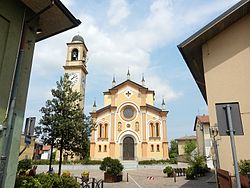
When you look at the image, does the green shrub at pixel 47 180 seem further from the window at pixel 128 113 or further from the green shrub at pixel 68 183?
the window at pixel 128 113

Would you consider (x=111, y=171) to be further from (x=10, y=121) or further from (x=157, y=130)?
(x=157, y=130)

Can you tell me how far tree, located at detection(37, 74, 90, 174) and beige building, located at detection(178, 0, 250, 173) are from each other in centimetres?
832

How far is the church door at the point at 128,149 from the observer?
40.3 m

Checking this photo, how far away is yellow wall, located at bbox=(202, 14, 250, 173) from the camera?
7867 mm

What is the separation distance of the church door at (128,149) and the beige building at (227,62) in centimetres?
3325

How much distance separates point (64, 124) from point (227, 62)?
9.63 m

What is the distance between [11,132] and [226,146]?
677 cm

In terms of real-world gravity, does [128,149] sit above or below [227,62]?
below

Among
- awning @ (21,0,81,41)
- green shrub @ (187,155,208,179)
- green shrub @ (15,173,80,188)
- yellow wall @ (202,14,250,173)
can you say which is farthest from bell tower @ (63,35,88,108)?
awning @ (21,0,81,41)

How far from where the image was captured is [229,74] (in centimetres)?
859

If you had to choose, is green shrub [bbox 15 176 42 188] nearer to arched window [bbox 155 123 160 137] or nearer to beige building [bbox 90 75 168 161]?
beige building [bbox 90 75 168 161]

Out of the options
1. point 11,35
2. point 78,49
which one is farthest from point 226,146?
point 78,49

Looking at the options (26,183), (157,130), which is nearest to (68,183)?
(26,183)

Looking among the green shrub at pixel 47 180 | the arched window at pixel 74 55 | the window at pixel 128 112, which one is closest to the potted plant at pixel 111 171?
the green shrub at pixel 47 180
